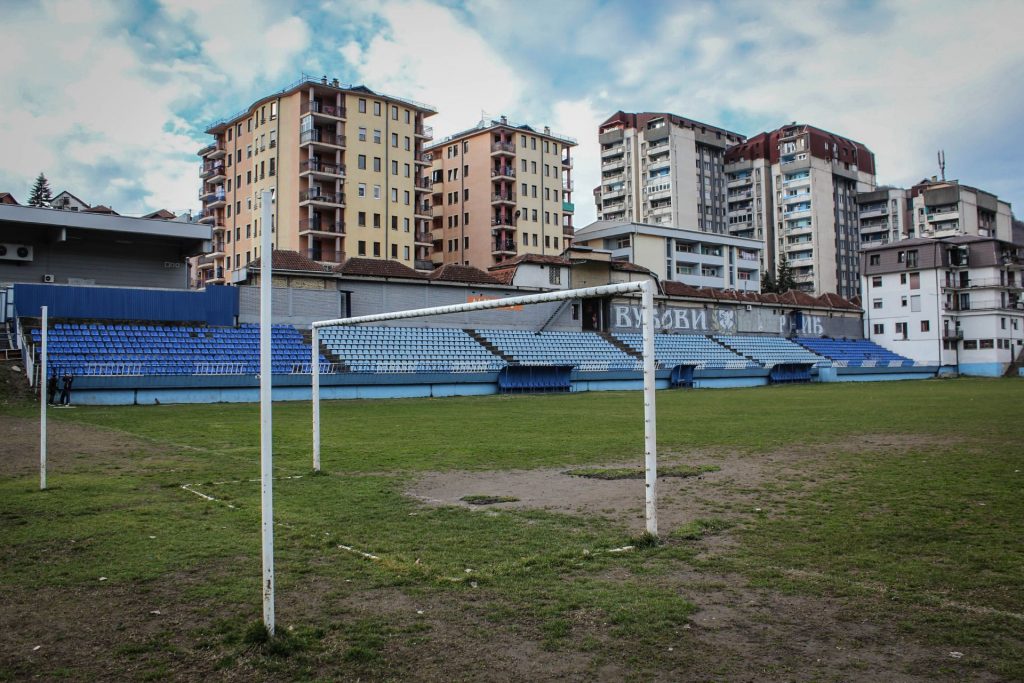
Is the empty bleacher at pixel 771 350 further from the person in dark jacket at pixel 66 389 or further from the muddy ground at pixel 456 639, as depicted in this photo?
the muddy ground at pixel 456 639

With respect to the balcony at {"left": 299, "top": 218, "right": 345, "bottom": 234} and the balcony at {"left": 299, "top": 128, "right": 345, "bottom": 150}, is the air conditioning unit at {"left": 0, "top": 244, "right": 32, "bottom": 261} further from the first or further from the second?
the balcony at {"left": 299, "top": 128, "right": 345, "bottom": 150}

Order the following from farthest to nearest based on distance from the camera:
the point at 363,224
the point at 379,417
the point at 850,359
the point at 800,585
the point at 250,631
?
the point at 363,224, the point at 850,359, the point at 379,417, the point at 800,585, the point at 250,631

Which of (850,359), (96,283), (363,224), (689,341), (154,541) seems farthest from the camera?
(363,224)

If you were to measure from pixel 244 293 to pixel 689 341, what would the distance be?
32941 mm

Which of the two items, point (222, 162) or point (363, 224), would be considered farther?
point (222, 162)

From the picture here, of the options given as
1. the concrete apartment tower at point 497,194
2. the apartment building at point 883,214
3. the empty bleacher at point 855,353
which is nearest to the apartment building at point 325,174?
the concrete apartment tower at point 497,194

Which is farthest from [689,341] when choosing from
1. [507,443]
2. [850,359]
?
[507,443]

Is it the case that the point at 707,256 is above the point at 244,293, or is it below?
above

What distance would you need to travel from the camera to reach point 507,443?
54.3 feet

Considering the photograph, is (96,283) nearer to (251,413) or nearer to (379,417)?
(251,413)

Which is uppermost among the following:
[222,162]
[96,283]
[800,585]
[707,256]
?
[222,162]

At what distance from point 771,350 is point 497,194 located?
120 ft

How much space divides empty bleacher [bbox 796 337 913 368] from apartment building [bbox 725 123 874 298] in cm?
3949

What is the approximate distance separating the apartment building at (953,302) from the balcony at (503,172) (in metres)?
39.0
